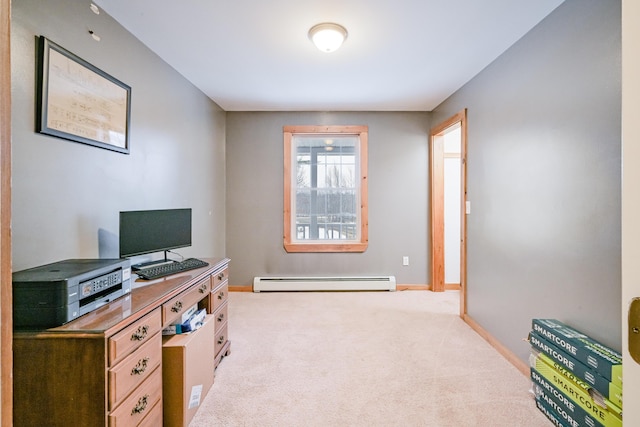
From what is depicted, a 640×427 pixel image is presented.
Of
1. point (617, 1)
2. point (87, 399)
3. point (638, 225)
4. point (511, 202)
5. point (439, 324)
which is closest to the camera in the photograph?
point (638, 225)

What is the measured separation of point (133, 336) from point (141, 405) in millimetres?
329

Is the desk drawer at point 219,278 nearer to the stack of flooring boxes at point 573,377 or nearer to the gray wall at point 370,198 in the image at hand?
the gray wall at point 370,198

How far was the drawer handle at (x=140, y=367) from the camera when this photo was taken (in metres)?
1.31

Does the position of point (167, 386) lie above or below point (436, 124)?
below

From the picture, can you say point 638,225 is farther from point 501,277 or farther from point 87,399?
point 501,277

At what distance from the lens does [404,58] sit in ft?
8.59

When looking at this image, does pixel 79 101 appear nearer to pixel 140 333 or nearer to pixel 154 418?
pixel 140 333

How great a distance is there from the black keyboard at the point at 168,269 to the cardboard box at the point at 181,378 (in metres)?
0.41

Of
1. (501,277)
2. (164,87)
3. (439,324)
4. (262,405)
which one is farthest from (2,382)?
(439,324)

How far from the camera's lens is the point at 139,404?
1339 millimetres

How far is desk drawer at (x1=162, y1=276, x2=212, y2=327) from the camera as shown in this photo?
5.31 feet

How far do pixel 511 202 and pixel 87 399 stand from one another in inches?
110

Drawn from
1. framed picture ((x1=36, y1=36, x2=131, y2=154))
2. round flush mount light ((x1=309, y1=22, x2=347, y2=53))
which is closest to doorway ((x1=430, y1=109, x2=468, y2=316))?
round flush mount light ((x1=309, y1=22, x2=347, y2=53))

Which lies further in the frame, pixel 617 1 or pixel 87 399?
pixel 617 1
